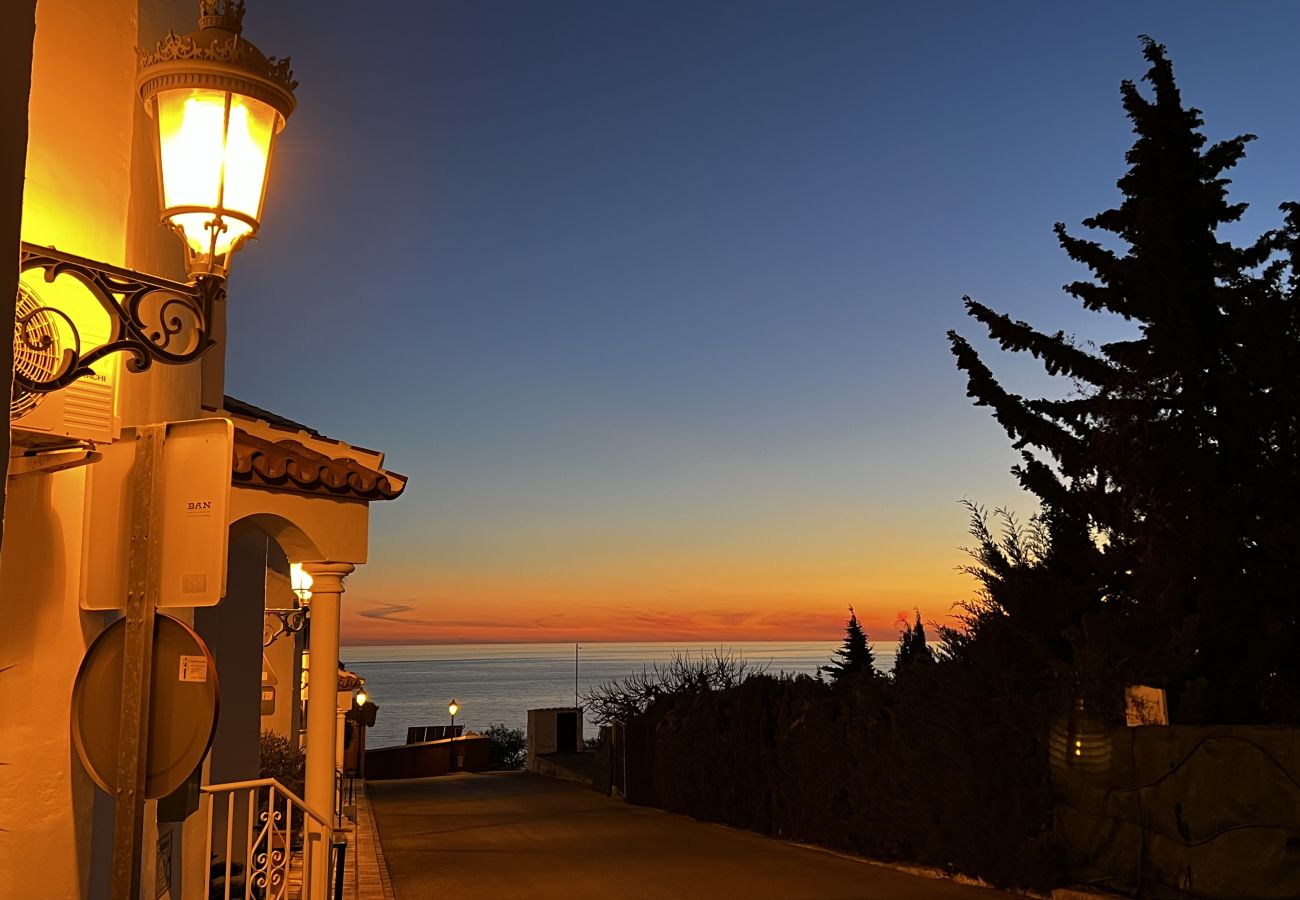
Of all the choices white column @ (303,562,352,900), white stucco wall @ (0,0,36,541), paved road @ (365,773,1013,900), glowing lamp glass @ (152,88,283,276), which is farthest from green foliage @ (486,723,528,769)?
white stucco wall @ (0,0,36,541)

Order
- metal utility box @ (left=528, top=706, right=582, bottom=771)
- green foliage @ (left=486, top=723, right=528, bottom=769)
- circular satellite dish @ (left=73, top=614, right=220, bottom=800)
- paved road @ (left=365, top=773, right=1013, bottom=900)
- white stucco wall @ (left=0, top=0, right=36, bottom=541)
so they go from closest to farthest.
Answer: white stucco wall @ (left=0, top=0, right=36, bottom=541)
circular satellite dish @ (left=73, top=614, right=220, bottom=800)
paved road @ (left=365, top=773, right=1013, bottom=900)
metal utility box @ (left=528, top=706, right=582, bottom=771)
green foliage @ (left=486, top=723, right=528, bottom=769)

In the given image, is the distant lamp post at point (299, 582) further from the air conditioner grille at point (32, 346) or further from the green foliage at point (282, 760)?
the air conditioner grille at point (32, 346)

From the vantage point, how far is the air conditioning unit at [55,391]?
3967mm

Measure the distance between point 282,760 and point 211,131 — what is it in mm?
15421

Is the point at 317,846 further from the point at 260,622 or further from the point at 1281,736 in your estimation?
the point at 1281,736

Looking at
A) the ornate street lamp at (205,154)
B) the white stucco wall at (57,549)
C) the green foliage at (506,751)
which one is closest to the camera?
the ornate street lamp at (205,154)

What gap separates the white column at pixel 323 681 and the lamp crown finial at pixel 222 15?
508 cm

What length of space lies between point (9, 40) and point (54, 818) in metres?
3.11

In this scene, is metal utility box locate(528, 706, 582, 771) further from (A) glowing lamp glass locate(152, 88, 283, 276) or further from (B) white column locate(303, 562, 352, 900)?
(A) glowing lamp glass locate(152, 88, 283, 276)

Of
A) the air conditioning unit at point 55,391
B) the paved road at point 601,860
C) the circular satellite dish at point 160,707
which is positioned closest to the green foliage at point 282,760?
the paved road at point 601,860

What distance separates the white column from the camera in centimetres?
830

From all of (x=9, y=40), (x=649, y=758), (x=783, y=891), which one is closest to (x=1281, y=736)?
(x=783, y=891)

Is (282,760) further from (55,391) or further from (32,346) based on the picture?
(32,346)

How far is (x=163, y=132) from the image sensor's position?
3.87m
